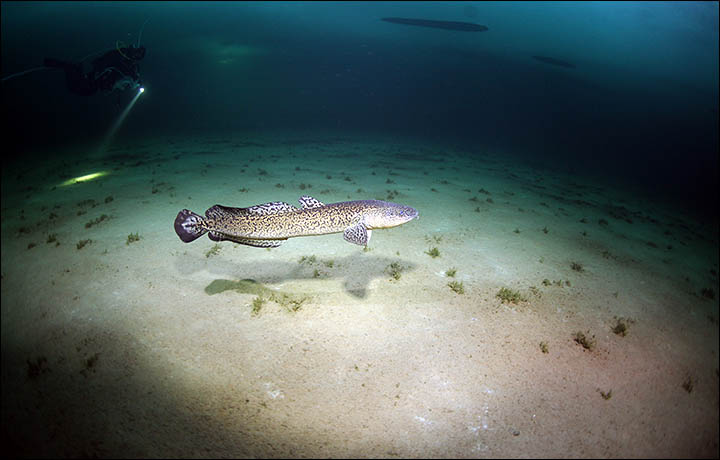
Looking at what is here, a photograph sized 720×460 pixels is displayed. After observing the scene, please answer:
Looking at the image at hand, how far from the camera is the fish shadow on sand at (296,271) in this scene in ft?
18.7

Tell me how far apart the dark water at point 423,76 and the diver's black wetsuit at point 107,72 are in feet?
92.8

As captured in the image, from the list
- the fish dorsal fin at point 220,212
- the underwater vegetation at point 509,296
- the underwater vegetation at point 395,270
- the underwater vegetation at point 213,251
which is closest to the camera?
the fish dorsal fin at point 220,212

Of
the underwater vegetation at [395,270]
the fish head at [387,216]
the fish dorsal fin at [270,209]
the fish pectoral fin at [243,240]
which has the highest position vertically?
the fish dorsal fin at [270,209]

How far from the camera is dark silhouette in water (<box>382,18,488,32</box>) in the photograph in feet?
203

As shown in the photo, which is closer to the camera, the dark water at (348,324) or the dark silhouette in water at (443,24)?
the dark water at (348,324)

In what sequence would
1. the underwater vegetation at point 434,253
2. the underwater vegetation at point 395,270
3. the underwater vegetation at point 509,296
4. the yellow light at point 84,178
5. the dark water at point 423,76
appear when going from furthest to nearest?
the dark water at point 423,76
the yellow light at point 84,178
the underwater vegetation at point 434,253
the underwater vegetation at point 395,270
the underwater vegetation at point 509,296

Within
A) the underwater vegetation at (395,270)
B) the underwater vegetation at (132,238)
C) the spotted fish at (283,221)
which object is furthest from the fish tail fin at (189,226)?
the underwater vegetation at (132,238)

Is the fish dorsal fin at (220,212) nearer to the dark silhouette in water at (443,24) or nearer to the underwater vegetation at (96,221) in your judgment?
the underwater vegetation at (96,221)

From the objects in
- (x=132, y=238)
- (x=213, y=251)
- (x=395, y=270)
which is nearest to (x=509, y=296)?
(x=395, y=270)

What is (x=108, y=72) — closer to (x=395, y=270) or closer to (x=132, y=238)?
(x=132, y=238)

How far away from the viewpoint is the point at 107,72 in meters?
13.9

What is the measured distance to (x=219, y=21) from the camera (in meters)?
69.9

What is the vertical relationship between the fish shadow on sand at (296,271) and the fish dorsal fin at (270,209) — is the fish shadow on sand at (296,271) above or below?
below

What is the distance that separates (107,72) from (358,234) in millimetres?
17481
